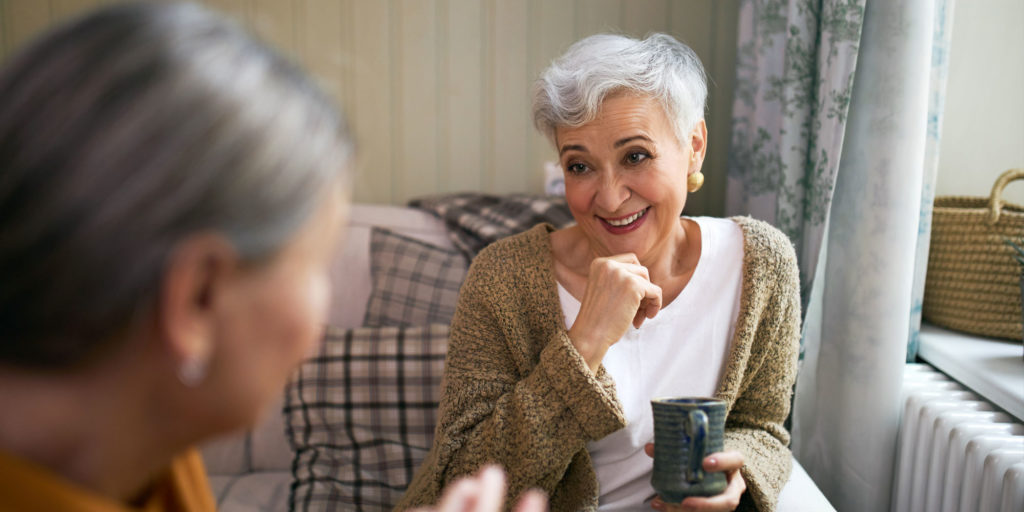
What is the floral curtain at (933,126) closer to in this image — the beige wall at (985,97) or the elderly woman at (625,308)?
the beige wall at (985,97)

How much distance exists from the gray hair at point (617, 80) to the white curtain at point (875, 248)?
1.34ft

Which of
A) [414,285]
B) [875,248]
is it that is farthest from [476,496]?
[414,285]

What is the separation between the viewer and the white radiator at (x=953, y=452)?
1.30 m

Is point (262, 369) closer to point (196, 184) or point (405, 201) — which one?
point (196, 184)

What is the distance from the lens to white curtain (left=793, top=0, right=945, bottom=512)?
156cm

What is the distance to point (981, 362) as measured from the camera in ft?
5.16

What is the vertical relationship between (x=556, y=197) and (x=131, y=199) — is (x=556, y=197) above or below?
below

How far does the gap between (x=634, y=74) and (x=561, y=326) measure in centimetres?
46

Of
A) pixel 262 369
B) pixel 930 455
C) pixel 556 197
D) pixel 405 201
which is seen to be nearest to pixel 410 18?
pixel 405 201

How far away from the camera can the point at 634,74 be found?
138cm

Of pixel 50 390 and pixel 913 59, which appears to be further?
pixel 913 59

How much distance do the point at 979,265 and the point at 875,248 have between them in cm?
28

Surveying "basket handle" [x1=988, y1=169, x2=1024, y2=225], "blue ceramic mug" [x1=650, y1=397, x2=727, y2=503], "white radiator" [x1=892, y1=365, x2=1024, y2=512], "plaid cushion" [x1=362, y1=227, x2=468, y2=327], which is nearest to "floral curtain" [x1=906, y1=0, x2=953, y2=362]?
"basket handle" [x1=988, y1=169, x2=1024, y2=225]

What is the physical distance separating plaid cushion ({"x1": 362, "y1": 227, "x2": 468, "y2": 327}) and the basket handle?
1.20 metres
